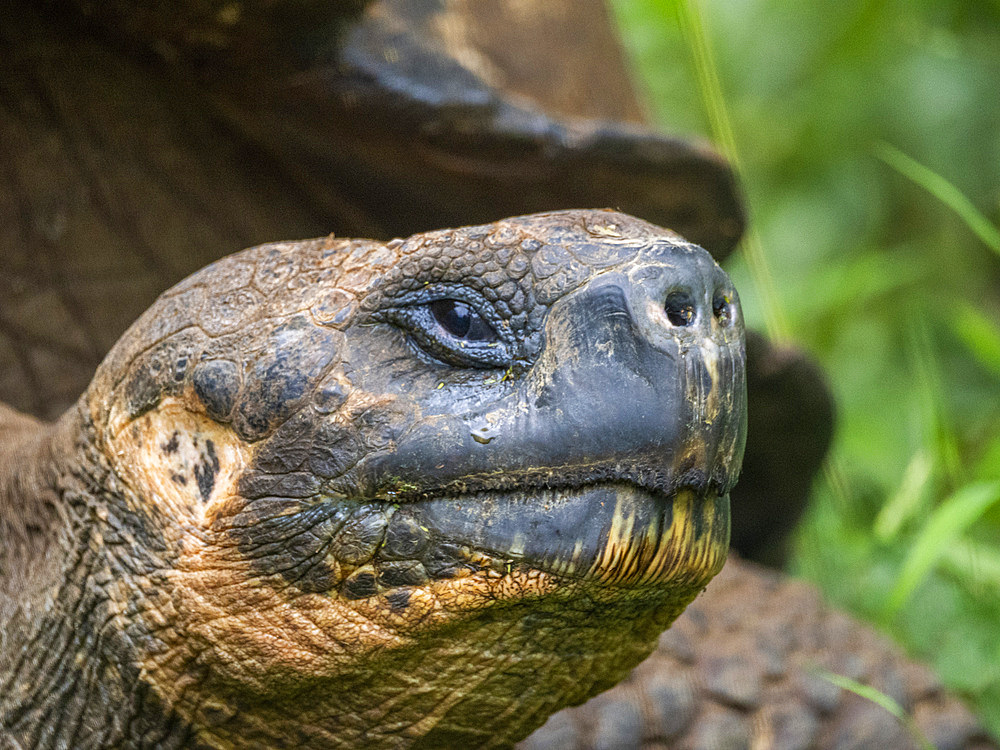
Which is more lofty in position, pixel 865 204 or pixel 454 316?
pixel 865 204

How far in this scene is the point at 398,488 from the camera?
3.70 ft

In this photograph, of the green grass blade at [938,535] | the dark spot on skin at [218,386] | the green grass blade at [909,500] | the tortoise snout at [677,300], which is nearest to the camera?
the tortoise snout at [677,300]

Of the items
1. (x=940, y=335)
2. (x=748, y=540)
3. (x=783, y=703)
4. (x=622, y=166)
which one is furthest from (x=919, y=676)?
(x=940, y=335)

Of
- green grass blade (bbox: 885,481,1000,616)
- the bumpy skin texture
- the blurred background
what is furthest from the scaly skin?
the blurred background

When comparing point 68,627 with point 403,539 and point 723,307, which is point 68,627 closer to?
point 403,539

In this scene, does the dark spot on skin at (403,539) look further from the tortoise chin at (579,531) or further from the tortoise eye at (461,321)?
the tortoise eye at (461,321)

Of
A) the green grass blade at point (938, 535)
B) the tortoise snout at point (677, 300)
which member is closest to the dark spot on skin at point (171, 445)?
the tortoise snout at point (677, 300)

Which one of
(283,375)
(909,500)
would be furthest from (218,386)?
(909,500)

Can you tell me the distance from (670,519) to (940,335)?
441 centimetres

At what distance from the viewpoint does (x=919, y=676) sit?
8.00ft

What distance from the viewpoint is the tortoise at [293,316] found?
117 cm

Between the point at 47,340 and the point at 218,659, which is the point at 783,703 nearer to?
the point at 218,659

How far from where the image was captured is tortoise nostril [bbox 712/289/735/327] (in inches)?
45.1

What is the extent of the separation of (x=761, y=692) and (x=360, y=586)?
1.36 metres
